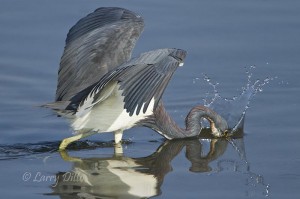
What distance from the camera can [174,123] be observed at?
8898 mm

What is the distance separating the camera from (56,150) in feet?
27.7

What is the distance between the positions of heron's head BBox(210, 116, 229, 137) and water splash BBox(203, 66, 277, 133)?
77 mm

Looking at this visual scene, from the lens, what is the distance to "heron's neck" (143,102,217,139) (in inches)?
347

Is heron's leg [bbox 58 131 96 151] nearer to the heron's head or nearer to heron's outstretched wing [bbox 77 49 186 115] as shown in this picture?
heron's outstretched wing [bbox 77 49 186 115]

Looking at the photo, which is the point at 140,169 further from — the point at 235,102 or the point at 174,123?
the point at 235,102

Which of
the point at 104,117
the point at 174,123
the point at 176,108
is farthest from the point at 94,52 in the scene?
the point at 176,108

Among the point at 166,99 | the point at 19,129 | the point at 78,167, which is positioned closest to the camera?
the point at 78,167

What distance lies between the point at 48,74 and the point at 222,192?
3.34 meters

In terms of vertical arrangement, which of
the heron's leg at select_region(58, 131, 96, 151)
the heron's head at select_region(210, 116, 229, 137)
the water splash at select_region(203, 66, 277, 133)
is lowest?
the heron's leg at select_region(58, 131, 96, 151)

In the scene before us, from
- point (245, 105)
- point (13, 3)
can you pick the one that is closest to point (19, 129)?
A: point (245, 105)

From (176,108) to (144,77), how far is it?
217 cm

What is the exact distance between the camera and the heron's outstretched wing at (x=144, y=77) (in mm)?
7320

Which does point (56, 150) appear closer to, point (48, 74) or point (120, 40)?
point (120, 40)

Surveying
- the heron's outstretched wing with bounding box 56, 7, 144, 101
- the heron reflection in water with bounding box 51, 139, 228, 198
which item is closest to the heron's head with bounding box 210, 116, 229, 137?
the heron reflection in water with bounding box 51, 139, 228, 198
